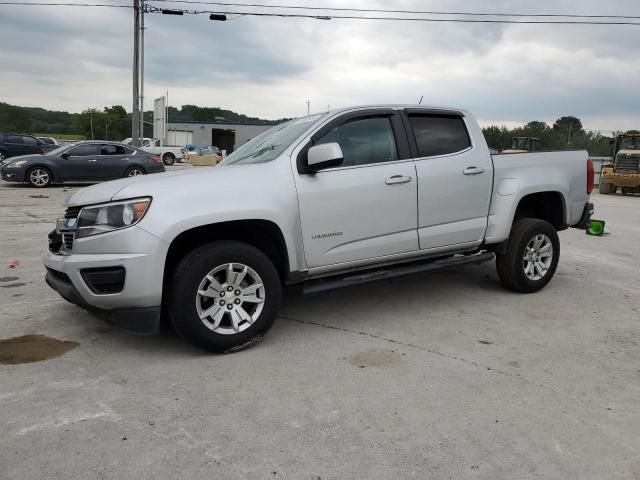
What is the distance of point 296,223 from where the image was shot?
4.05 metres

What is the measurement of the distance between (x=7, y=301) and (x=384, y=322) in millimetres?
3497

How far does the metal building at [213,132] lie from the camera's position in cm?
7350

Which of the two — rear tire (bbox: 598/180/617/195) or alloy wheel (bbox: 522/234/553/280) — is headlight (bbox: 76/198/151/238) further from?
rear tire (bbox: 598/180/617/195)

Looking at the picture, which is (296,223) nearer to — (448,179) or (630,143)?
(448,179)

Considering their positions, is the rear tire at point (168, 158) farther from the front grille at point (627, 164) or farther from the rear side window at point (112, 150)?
the front grille at point (627, 164)

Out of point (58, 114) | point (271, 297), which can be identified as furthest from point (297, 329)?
point (58, 114)

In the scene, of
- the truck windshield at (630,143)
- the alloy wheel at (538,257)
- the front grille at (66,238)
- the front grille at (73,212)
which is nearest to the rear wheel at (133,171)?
the front grille at (66,238)

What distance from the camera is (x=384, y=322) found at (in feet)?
15.3

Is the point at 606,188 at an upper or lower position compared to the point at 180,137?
lower

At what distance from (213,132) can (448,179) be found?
73.9 metres

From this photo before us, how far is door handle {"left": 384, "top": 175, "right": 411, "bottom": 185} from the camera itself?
4.45m

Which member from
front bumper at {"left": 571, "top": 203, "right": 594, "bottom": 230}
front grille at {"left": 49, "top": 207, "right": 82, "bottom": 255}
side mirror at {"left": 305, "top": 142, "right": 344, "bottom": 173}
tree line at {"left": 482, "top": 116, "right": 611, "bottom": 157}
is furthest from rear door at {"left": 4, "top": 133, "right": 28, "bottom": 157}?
tree line at {"left": 482, "top": 116, "right": 611, "bottom": 157}

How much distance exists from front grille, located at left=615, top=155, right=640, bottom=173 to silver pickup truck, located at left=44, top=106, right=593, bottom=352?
2134 centimetres

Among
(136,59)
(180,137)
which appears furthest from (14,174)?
(180,137)
